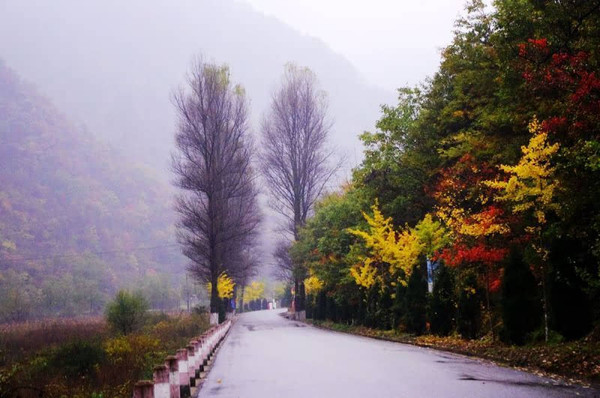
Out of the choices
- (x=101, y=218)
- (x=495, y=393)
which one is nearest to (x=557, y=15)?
(x=495, y=393)

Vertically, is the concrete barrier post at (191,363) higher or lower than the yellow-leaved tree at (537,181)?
lower

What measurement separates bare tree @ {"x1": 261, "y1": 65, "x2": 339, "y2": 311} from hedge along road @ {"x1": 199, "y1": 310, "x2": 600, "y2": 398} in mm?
34241

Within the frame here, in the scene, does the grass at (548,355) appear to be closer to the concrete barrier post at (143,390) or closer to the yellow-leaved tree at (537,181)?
the yellow-leaved tree at (537,181)

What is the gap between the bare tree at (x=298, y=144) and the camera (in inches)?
1983

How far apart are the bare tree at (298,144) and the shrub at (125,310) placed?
24.4 meters

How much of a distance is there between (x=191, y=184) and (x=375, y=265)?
14620 millimetres

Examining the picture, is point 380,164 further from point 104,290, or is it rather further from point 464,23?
point 104,290

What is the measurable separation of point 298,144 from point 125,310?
2725 centimetres

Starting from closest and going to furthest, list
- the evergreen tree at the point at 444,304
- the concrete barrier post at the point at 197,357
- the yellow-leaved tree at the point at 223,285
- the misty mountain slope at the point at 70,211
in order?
the concrete barrier post at the point at 197,357
the evergreen tree at the point at 444,304
the yellow-leaved tree at the point at 223,285
the misty mountain slope at the point at 70,211

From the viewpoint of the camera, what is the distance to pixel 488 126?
63.7ft

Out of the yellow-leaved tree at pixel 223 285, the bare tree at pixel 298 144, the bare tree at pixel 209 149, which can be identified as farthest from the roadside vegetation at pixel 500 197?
the yellow-leaved tree at pixel 223 285

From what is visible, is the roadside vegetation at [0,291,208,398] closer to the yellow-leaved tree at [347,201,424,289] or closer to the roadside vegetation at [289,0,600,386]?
the roadside vegetation at [289,0,600,386]

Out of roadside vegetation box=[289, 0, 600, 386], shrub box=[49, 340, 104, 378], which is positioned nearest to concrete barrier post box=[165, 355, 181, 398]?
shrub box=[49, 340, 104, 378]

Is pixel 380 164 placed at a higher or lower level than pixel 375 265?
higher
